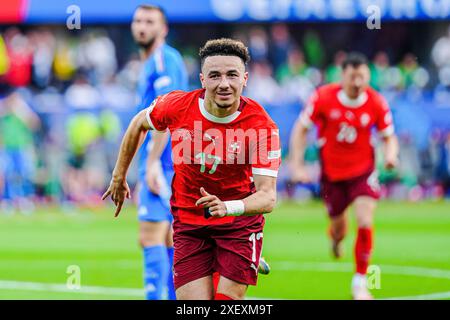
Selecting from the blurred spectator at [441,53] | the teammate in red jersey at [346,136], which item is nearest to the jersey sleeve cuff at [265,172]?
the teammate in red jersey at [346,136]

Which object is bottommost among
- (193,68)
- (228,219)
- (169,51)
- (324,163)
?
(228,219)

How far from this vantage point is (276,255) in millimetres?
15789

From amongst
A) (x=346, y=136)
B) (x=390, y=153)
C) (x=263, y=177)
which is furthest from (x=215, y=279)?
(x=346, y=136)

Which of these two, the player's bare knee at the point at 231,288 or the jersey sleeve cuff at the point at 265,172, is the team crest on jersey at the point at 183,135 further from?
the player's bare knee at the point at 231,288

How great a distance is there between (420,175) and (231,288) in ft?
60.9

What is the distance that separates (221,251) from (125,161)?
1112 millimetres

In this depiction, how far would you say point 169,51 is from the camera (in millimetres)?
9938

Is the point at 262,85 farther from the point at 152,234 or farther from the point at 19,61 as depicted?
the point at 152,234

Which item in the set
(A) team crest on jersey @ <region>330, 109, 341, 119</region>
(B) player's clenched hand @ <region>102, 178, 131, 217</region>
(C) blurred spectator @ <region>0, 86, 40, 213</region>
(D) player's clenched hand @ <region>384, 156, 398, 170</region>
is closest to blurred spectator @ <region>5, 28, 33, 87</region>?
(C) blurred spectator @ <region>0, 86, 40, 213</region>

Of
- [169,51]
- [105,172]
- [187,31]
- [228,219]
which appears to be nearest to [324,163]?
[169,51]

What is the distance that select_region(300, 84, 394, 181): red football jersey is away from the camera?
12.7 metres

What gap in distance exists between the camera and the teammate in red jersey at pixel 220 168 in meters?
7.46
